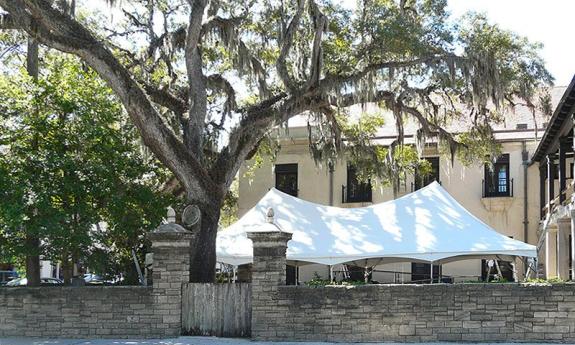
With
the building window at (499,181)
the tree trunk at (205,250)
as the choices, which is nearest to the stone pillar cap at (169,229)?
the tree trunk at (205,250)

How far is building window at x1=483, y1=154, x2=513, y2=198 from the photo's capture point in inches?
1205

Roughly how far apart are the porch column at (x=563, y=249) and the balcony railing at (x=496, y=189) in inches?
172

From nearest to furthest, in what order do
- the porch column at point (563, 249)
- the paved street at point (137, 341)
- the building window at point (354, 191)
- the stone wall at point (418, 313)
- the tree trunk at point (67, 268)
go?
the stone wall at point (418, 313), the paved street at point (137, 341), the tree trunk at point (67, 268), the porch column at point (563, 249), the building window at point (354, 191)

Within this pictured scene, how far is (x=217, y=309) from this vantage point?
50.1 feet

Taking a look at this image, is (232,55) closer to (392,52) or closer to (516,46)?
(392,52)

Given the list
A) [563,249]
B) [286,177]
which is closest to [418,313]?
[563,249]

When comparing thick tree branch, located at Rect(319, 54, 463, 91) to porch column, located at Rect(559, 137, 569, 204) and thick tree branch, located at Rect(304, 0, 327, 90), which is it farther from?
porch column, located at Rect(559, 137, 569, 204)

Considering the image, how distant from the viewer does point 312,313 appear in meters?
14.6

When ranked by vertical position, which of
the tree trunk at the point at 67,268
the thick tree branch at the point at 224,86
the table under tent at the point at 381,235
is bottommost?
the tree trunk at the point at 67,268

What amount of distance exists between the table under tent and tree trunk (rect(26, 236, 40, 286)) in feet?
14.5

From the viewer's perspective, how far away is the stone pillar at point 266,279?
14691 mm

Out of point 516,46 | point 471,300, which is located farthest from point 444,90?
point 471,300

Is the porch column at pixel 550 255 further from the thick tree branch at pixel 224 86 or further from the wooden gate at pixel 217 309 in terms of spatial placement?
the wooden gate at pixel 217 309

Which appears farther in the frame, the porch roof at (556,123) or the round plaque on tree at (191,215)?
the porch roof at (556,123)
